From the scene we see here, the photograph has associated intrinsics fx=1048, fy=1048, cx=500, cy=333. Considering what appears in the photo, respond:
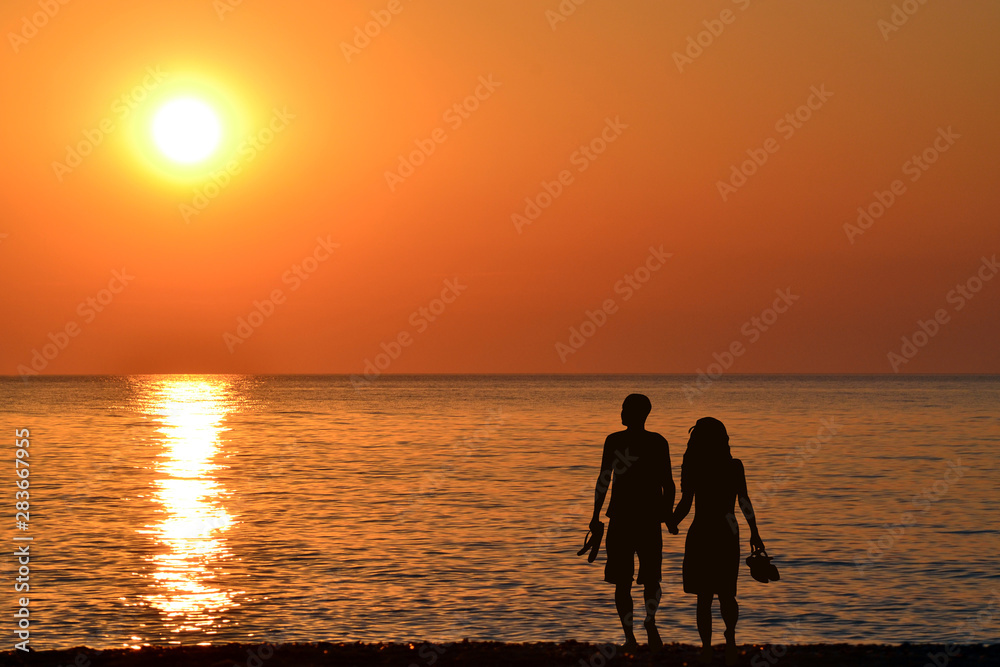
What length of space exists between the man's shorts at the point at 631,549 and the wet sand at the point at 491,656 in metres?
0.90

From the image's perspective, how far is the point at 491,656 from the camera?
1168cm

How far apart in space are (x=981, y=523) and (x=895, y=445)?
3303cm

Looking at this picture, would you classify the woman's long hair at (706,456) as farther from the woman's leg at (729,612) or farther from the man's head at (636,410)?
the woman's leg at (729,612)

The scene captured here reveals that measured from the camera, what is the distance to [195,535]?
2495 cm

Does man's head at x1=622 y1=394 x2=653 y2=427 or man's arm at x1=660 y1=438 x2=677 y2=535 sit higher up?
man's head at x1=622 y1=394 x2=653 y2=427

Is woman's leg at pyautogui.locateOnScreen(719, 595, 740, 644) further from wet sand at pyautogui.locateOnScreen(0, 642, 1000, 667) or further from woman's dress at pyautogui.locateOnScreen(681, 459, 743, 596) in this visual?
wet sand at pyautogui.locateOnScreen(0, 642, 1000, 667)

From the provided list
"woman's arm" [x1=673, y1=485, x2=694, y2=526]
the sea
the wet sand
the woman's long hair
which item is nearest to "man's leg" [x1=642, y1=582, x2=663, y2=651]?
the wet sand

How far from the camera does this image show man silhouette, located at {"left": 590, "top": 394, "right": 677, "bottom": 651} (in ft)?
35.7

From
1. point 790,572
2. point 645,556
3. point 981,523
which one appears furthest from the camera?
point 981,523

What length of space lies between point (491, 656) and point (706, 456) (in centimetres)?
336

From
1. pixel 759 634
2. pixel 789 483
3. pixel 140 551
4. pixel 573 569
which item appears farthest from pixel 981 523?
pixel 140 551

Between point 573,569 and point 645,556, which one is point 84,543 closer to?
point 573,569

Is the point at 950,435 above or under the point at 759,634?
above

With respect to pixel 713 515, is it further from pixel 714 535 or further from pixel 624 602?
pixel 624 602
